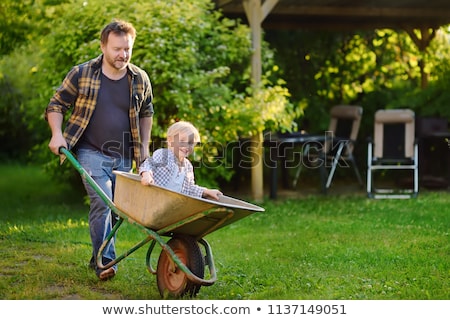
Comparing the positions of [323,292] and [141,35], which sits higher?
[141,35]

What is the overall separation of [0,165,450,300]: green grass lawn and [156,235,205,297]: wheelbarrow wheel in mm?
128

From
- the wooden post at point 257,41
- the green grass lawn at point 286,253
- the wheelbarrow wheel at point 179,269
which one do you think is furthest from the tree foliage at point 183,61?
the wheelbarrow wheel at point 179,269

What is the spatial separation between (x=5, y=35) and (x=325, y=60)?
418 centimetres

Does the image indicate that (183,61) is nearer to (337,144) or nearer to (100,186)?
(337,144)

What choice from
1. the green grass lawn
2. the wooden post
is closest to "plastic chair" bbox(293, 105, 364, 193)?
the green grass lawn

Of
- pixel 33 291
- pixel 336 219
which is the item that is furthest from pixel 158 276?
pixel 336 219

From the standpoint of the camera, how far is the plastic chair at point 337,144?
9258mm

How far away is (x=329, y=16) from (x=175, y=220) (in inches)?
258

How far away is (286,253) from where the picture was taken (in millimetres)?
5891

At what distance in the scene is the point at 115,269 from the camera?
4.95m

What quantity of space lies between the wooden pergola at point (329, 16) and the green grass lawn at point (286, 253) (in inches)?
56.8

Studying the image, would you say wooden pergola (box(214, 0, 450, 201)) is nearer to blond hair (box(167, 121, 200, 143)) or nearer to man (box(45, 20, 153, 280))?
man (box(45, 20, 153, 280))
